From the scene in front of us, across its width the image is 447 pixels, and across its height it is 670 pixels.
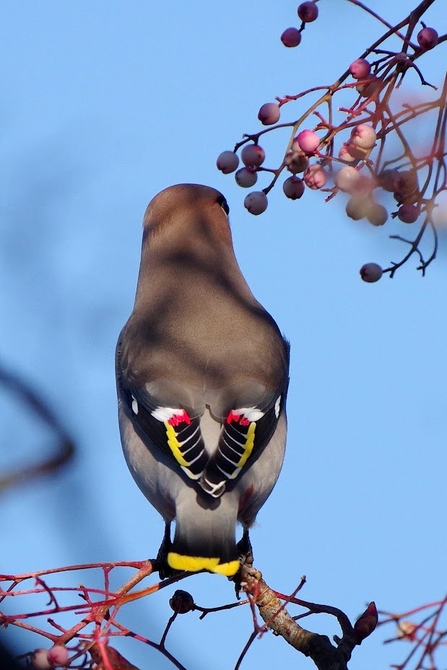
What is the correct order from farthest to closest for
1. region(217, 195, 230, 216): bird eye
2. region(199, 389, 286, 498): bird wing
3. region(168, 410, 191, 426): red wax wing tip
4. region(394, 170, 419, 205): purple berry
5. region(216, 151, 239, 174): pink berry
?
region(217, 195, 230, 216): bird eye → region(168, 410, 191, 426): red wax wing tip → region(199, 389, 286, 498): bird wing → region(216, 151, 239, 174): pink berry → region(394, 170, 419, 205): purple berry

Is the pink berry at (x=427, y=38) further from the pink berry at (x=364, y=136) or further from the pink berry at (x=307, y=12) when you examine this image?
the pink berry at (x=307, y=12)

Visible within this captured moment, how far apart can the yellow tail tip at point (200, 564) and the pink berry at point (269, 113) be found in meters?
1.27

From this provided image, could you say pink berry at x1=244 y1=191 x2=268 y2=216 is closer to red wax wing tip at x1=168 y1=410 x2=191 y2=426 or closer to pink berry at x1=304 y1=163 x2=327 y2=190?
pink berry at x1=304 y1=163 x2=327 y2=190

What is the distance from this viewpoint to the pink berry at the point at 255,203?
2.82 meters

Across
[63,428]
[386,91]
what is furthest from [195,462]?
[386,91]

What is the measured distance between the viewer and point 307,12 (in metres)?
2.65

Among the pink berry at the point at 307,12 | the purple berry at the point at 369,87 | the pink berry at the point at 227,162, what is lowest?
the purple berry at the point at 369,87

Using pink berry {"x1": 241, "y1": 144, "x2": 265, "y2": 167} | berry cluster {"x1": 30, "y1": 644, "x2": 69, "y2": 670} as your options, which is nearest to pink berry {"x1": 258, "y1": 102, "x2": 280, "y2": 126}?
pink berry {"x1": 241, "y1": 144, "x2": 265, "y2": 167}

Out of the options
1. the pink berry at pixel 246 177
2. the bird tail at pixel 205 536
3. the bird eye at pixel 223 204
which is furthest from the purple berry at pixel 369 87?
the bird eye at pixel 223 204

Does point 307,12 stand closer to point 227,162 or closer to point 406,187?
point 227,162

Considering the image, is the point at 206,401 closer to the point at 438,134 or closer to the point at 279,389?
the point at 279,389

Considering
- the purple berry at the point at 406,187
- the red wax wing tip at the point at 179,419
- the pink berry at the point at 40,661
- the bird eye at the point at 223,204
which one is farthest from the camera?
the bird eye at the point at 223,204

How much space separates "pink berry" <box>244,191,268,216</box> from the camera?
2.82 meters

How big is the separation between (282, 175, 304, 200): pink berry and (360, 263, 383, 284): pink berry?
252 millimetres
